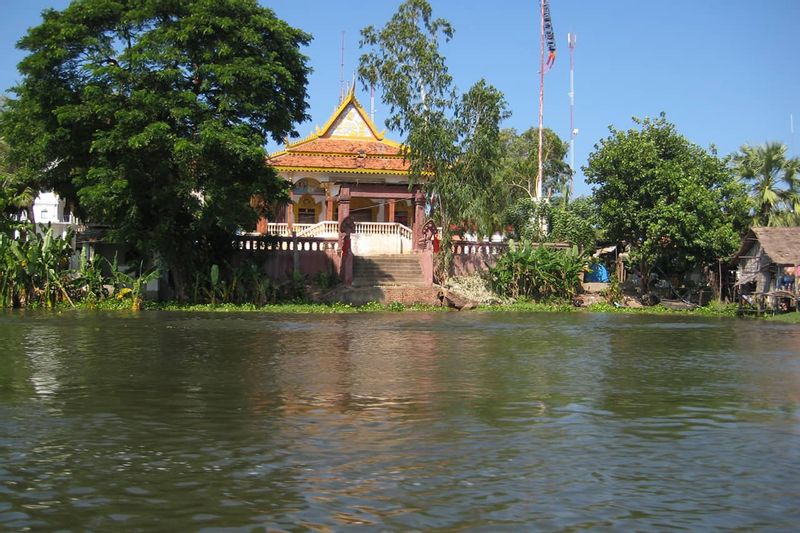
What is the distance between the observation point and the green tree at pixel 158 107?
21.6 metres

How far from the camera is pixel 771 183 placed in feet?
96.6

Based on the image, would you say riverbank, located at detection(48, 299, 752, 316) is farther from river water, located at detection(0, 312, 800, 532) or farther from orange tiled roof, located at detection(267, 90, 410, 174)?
river water, located at detection(0, 312, 800, 532)

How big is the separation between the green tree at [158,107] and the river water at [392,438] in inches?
353

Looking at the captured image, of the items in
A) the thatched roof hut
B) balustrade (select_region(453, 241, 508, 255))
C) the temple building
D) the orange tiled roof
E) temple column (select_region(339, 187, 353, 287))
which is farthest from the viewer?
the orange tiled roof

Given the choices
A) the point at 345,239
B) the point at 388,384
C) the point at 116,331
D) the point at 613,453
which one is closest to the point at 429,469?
the point at 613,453

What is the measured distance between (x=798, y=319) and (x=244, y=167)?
16.2 m

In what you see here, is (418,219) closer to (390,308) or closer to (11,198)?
(390,308)

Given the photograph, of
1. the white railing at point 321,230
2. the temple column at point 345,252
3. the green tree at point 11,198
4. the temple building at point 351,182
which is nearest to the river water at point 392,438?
the green tree at point 11,198

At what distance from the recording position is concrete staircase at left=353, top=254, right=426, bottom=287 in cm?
2822

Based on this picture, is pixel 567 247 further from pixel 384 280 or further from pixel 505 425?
pixel 505 425

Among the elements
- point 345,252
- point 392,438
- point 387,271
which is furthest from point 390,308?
point 392,438

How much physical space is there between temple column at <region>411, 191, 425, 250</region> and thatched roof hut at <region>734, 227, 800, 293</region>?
10699 mm

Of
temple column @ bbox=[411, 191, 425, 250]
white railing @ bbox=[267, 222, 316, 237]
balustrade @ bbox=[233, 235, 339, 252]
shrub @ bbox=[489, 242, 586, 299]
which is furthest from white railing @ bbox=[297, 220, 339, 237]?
shrub @ bbox=[489, 242, 586, 299]

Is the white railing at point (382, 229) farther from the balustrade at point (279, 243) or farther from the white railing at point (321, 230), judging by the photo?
the balustrade at point (279, 243)
